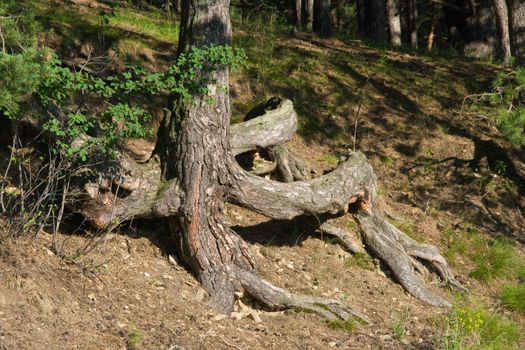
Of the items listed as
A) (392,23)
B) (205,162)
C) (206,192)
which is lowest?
(206,192)

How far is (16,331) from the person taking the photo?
605cm

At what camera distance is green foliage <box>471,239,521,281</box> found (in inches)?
380

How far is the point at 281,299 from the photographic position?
7.79 metres

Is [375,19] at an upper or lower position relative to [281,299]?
upper

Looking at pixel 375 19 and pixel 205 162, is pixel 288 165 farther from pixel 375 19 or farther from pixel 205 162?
pixel 375 19

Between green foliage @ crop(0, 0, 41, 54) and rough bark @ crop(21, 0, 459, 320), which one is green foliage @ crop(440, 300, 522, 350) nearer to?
rough bark @ crop(21, 0, 459, 320)

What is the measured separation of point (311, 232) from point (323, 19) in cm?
729

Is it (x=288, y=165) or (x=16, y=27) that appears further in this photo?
(x=288, y=165)

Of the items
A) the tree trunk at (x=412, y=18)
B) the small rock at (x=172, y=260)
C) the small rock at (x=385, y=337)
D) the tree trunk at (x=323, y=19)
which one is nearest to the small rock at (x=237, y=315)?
the small rock at (x=172, y=260)

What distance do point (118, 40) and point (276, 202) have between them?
12.9 ft

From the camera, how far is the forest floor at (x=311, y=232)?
6.74m

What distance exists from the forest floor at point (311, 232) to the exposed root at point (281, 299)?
0.31 ft

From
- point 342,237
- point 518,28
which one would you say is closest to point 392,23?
point 518,28

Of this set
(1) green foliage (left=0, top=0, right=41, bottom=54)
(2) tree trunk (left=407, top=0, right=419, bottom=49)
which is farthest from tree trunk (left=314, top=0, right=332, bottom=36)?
(1) green foliage (left=0, top=0, right=41, bottom=54)
